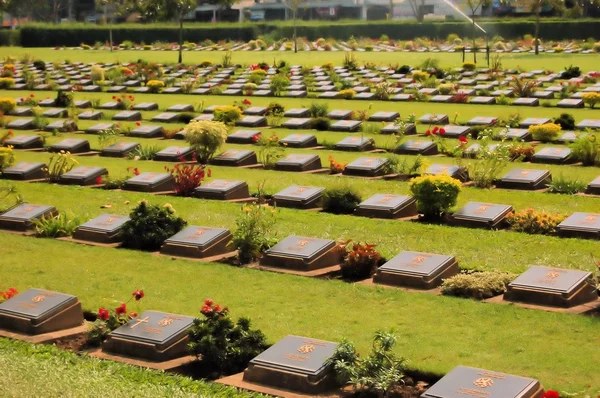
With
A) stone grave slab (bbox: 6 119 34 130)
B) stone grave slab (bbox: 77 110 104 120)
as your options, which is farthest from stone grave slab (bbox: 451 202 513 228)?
stone grave slab (bbox: 77 110 104 120)

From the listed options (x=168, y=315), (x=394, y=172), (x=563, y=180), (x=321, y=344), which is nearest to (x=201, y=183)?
(x=394, y=172)

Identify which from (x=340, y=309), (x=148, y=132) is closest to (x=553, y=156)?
(x=340, y=309)

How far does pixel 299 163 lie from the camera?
1870 cm

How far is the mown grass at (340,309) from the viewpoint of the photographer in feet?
29.7

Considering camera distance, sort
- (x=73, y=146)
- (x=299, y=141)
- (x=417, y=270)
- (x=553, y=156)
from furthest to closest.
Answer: (x=73, y=146)
(x=299, y=141)
(x=553, y=156)
(x=417, y=270)

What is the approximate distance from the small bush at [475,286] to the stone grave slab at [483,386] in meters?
3.01

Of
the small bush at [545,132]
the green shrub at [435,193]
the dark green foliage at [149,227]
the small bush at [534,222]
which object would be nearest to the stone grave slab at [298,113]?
the small bush at [545,132]

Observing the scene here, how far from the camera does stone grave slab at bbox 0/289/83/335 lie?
9992 mm

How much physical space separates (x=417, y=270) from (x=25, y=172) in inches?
395

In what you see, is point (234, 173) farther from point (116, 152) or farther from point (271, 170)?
point (116, 152)

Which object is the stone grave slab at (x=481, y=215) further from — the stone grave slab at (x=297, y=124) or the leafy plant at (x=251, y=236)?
the stone grave slab at (x=297, y=124)

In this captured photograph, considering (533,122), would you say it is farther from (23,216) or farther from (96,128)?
(23,216)

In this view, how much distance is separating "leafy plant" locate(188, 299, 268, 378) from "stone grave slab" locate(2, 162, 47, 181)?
10.8 m

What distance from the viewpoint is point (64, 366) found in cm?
905
